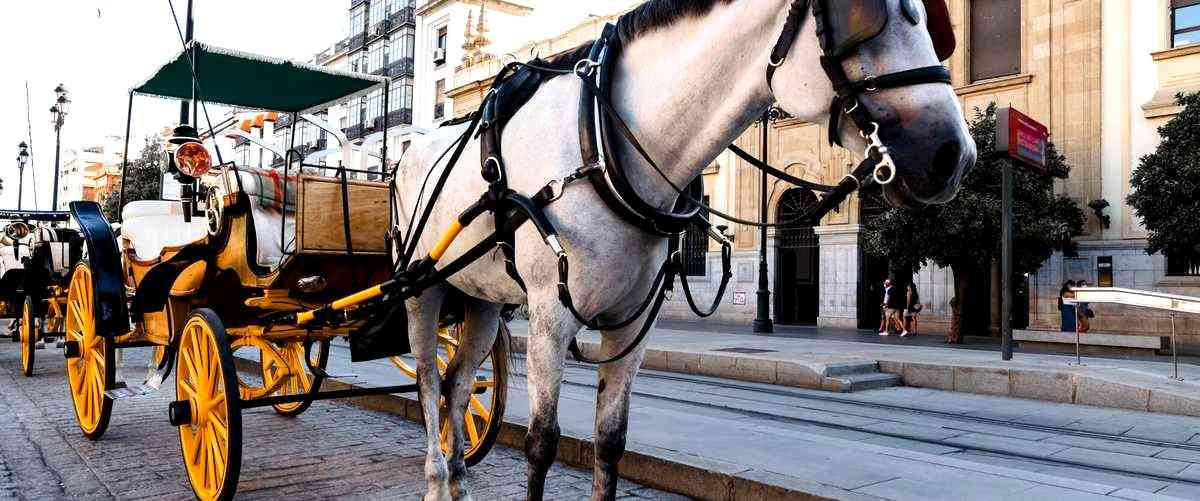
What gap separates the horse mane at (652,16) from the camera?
8.94 feet

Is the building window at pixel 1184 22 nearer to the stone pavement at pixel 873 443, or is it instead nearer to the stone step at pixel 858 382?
the stone step at pixel 858 382

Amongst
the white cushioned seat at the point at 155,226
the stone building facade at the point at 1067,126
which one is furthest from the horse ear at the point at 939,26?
the stone building facade at the point at 1067,126

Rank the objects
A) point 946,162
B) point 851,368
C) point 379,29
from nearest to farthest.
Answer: point 946,162
point 851,368
point 379,29

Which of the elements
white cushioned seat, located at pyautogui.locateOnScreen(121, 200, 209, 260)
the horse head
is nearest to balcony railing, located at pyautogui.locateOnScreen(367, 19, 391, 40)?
white cushioned seat, located at pyautogui.locateOnScreen(121, 200, 209, 260)

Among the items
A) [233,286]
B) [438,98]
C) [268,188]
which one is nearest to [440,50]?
[438,98]

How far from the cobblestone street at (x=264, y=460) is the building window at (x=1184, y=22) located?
1946 cm

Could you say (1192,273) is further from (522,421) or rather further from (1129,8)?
(522,421)

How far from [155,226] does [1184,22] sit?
2059cm

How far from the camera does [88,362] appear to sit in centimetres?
606

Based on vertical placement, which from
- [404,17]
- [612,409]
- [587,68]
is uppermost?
[404,17]

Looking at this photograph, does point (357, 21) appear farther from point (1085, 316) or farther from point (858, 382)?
point (858, 382)

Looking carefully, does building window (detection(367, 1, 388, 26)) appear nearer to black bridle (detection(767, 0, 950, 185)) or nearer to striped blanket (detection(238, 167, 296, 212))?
striped blanket (detection(238, 167, 296, 212))

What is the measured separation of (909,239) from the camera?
18516mm

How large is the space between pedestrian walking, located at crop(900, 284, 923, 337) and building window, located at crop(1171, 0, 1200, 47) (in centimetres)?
786
